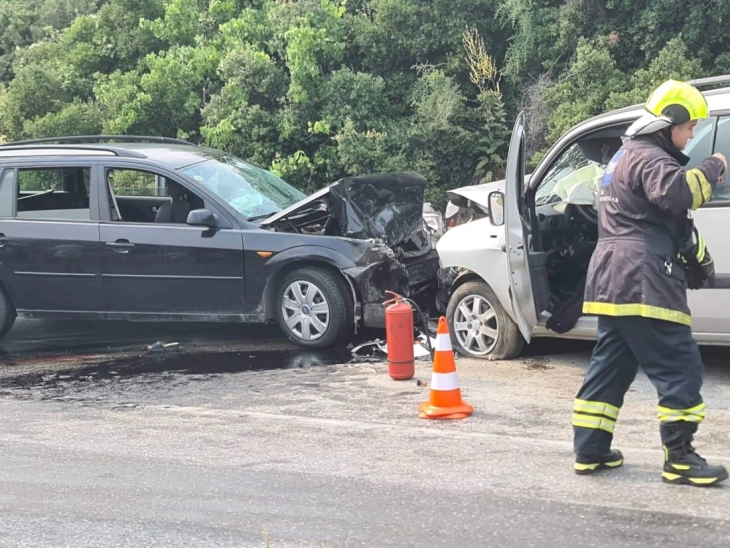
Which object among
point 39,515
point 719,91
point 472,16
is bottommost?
point 39,515

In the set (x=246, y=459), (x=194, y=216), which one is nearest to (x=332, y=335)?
(x=194, y=216)

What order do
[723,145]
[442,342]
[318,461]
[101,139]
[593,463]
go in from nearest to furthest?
[593,463] → [318,461] → [442,342] → [723,145] → [101,139]

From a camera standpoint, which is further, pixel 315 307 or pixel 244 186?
pixel 244 186

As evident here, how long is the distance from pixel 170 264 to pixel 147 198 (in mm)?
1512

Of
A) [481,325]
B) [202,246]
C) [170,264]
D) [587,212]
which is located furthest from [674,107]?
[170,264]

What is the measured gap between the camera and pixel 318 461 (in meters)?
4.89

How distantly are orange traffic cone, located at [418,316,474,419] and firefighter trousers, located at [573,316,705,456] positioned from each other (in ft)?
4.01

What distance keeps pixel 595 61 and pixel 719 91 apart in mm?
7227

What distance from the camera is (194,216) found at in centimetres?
773

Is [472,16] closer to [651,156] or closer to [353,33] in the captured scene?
[353,33]

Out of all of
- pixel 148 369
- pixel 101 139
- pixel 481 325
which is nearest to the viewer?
pixel 481 325

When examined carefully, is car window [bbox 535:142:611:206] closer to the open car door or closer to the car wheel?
the open car door

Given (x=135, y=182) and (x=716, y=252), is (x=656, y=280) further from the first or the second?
(x=135, y=182)

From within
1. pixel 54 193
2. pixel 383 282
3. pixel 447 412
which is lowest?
pixel 447 412
